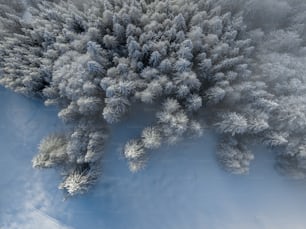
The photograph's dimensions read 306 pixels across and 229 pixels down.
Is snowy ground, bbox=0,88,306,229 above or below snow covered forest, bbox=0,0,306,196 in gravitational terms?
below

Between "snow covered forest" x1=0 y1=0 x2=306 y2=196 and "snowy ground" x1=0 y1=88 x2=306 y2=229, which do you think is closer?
"snow covered forest" x1=0 y1=0 x2=306 y2=196

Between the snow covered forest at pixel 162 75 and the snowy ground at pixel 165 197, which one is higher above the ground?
the snow covered forest at pixel 162 75

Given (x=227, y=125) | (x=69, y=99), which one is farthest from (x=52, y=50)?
(x=227, y=125)

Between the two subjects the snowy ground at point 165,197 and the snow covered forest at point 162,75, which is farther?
the snowy ground at point 165,197

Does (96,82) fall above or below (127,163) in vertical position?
above

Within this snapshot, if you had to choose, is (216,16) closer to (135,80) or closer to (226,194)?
(135,80)

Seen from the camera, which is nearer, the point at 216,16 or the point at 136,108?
the point at 216,16
